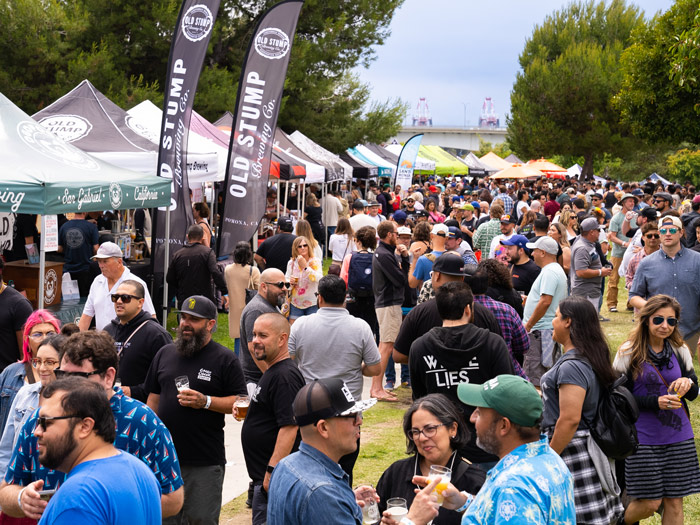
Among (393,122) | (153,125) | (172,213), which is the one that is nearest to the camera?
(172,213)

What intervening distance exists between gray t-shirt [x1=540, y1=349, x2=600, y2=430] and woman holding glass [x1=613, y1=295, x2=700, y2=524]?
829 mm

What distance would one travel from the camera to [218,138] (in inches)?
576

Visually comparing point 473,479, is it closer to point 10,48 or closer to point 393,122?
point 10,48

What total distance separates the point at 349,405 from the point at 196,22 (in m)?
9.21

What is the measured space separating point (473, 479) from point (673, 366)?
2066mm

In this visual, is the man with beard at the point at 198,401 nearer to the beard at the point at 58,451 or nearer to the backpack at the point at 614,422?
the beard at the point at 58,451

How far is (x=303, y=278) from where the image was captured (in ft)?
28.8

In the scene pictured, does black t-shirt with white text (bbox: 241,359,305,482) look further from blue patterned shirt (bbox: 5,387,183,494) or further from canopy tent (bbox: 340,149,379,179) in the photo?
canopy tent (bbox: 340,149,379,179)

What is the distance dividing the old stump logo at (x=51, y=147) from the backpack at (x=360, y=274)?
332 centimetres

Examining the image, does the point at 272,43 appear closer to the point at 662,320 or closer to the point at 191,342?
the point at 191,342

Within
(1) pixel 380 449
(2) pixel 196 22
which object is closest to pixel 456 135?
(2) pixel 196 22

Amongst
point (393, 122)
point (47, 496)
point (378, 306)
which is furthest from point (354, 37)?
point (47, 496)

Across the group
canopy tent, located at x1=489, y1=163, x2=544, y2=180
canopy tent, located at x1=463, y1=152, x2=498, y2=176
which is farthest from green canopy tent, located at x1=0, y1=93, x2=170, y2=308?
canopy tent, located at x1=463, y1=152, x2=498, y2=176

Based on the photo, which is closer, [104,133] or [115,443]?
[115,443]
